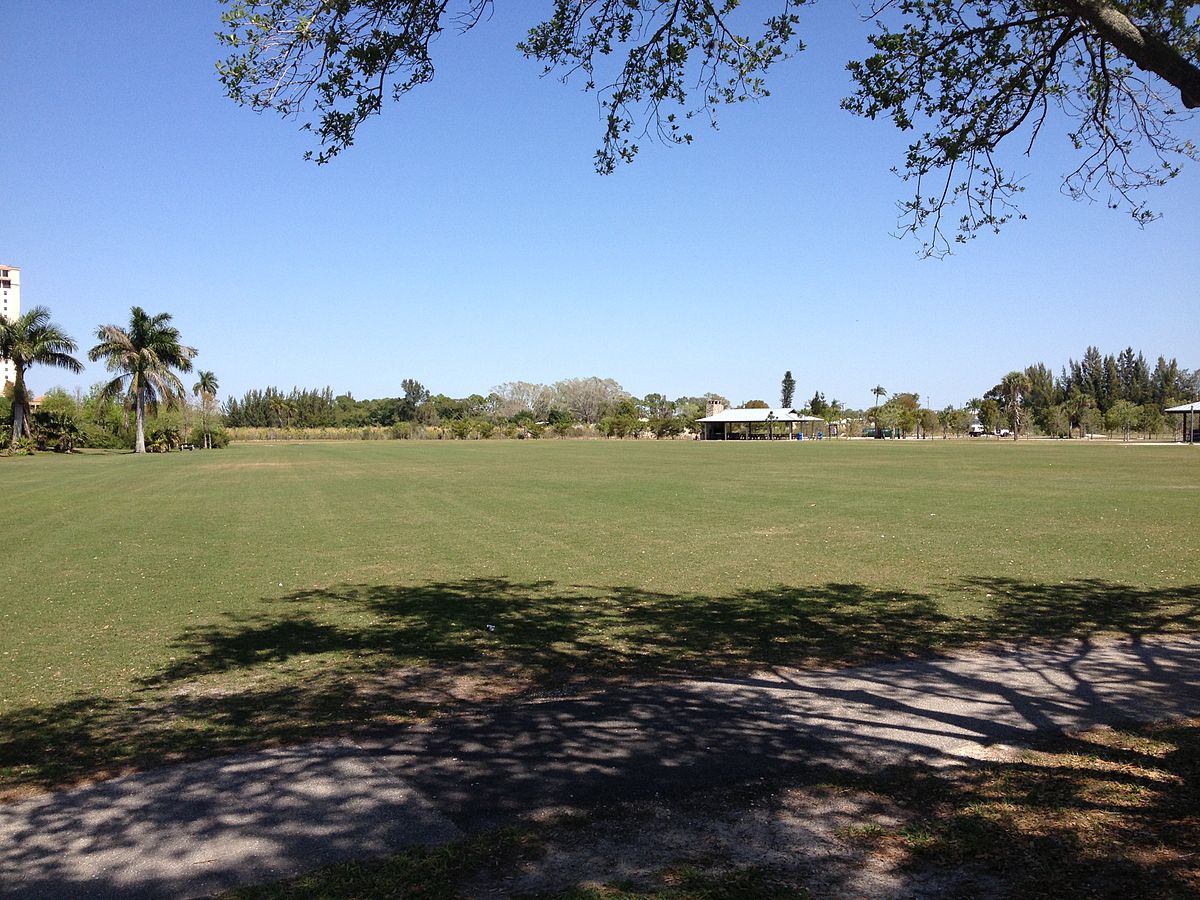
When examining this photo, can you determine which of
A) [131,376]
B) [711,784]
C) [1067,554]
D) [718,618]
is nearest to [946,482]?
[1067,554]

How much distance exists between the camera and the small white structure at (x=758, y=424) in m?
110

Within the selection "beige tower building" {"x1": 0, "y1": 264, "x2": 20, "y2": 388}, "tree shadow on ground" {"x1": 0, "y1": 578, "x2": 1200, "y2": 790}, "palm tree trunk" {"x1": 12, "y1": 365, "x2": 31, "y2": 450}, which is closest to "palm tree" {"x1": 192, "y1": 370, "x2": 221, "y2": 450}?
"palm tree trunk" {"x1": 12, "y1": 365, "x2": 31, "y2": 450}

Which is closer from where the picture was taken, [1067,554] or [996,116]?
[996,116]

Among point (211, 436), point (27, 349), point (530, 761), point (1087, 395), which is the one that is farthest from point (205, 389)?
point (1087, 395)

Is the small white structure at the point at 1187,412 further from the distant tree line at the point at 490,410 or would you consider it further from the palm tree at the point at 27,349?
the palm tree at the point at 27,349

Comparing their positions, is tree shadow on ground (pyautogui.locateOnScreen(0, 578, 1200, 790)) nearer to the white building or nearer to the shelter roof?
the shelter roof

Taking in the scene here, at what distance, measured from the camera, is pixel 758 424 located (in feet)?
397

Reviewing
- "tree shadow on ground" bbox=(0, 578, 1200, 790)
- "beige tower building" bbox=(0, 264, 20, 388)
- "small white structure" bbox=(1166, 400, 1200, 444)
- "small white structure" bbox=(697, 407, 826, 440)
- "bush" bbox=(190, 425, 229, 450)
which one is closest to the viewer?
"tree shadow on ground" bbox=(0, 578, 1200, 790)

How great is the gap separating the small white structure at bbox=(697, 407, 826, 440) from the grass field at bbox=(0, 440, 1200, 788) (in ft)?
289

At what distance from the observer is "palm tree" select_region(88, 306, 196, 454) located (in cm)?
5909

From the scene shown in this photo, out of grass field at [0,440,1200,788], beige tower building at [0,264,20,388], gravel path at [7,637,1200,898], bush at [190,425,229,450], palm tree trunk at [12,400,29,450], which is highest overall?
beige tower building at [0,264,20,388]

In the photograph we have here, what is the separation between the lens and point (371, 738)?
523 centimetres

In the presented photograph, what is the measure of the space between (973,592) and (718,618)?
141 inches

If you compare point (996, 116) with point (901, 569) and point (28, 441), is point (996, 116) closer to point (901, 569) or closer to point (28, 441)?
point (901, 569)
